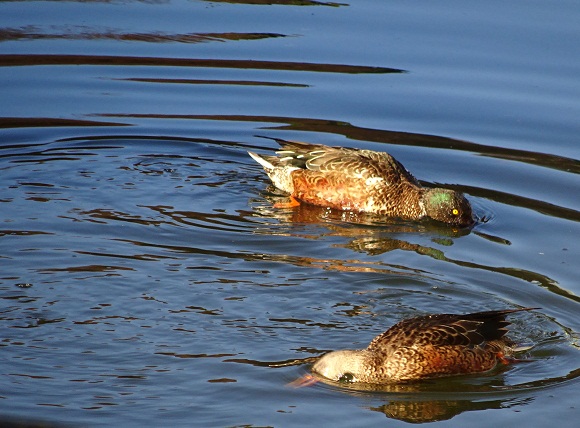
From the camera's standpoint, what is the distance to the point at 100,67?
15383 mm

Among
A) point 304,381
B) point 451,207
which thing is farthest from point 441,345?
point 451,207

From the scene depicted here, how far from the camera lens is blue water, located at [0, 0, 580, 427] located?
8.01 meters

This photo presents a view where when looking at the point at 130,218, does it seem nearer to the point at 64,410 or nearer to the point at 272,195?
the point at 272,195

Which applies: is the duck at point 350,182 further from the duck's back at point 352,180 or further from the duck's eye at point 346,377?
the duck's eye at point 346,377

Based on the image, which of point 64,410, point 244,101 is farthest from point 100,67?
point 64,410

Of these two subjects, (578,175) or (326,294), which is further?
(578,175)

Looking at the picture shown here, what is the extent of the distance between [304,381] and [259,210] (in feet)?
13.1

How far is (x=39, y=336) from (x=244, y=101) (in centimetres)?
660

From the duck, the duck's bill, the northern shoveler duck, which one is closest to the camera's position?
the duck's bill

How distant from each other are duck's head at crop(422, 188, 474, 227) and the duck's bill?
4010 mm

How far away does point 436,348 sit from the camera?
27.9ft

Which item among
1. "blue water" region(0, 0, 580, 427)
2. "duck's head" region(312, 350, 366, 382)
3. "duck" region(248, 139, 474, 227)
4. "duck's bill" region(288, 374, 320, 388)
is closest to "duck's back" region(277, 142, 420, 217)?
"duck" region(248, 139, 474, 227)

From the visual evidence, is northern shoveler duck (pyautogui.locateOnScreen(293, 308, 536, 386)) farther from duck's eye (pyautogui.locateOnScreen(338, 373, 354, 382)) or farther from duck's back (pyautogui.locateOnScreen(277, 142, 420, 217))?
duck's back (pyautogui.locateOnScreen(277, 142, 420, 217))

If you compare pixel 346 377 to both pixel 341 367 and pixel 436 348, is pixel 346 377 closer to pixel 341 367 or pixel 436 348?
pixel 341 367
